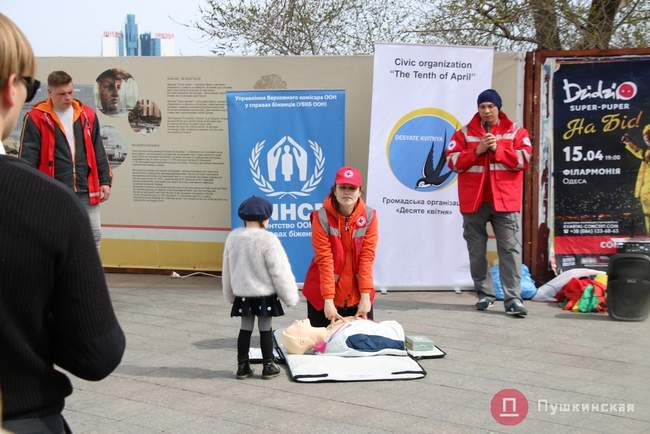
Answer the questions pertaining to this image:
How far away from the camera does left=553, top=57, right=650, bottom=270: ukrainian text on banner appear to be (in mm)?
8773

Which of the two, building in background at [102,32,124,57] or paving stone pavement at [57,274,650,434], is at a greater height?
building in background at [102,32,124,57]

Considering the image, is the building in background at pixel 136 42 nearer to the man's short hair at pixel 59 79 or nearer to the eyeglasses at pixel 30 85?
the man's short hair at pixel 59 79

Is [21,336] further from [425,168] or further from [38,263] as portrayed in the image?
[425,168]

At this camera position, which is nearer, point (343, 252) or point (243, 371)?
point (243, 371)

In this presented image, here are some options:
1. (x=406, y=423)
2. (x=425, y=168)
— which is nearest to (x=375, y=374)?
(x=406, y=423)

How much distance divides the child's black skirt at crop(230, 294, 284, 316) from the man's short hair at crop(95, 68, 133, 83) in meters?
4.80

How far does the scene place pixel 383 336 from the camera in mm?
6160

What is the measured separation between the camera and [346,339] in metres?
6.05

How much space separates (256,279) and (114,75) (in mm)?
4902

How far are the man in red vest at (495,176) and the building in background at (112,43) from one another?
16.3 ft

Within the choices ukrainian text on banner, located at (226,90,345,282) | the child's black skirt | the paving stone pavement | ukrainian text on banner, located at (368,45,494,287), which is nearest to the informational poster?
ukrainian text on banner, located at (226,90,345,282)

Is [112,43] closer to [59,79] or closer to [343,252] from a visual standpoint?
[59,79]

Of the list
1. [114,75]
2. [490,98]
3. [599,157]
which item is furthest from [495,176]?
[114,75]

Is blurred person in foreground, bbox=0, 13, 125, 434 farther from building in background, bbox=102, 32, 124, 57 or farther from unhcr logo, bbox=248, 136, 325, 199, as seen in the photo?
building in background, bbox=102, 32, 124, 57
